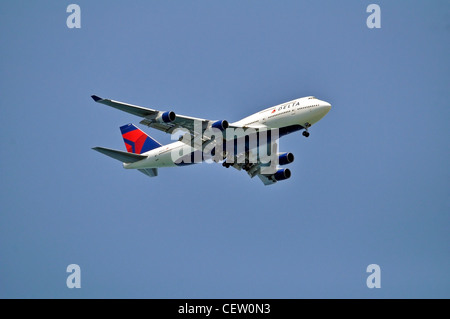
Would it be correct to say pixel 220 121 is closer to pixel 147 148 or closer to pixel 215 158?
pixel 215 158

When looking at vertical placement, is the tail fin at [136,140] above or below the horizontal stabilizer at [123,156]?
above

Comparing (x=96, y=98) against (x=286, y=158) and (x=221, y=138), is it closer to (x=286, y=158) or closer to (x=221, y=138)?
(x=221, y=138)

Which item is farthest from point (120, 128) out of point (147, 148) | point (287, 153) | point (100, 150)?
point (287, 153)

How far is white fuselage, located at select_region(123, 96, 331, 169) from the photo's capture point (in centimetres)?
4972

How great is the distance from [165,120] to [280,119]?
31.7ft

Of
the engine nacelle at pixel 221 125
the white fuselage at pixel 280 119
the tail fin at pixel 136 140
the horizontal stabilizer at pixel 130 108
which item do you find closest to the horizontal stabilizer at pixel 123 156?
the white fuselage at pixel 280 119

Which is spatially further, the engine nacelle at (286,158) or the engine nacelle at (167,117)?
the engine nacelle at (286,158)

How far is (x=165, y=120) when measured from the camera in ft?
156

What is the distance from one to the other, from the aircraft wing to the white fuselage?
2693mm

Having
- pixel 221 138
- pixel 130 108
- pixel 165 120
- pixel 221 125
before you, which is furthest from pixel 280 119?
pixel 130 108

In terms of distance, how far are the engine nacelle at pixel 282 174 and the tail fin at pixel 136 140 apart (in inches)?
463

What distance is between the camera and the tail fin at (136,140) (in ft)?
186

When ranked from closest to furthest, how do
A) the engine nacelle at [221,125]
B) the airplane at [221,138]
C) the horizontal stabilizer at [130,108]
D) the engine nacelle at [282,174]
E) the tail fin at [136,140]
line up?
the horizontal stabilizer at [130,108]
the engine nacelle at [221,125]
the airplane at [221,138]
the tail fin at [136,140]
the engine nacelle at [282,174]

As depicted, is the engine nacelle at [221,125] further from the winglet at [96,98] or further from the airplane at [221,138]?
the winglet at [96,98]
